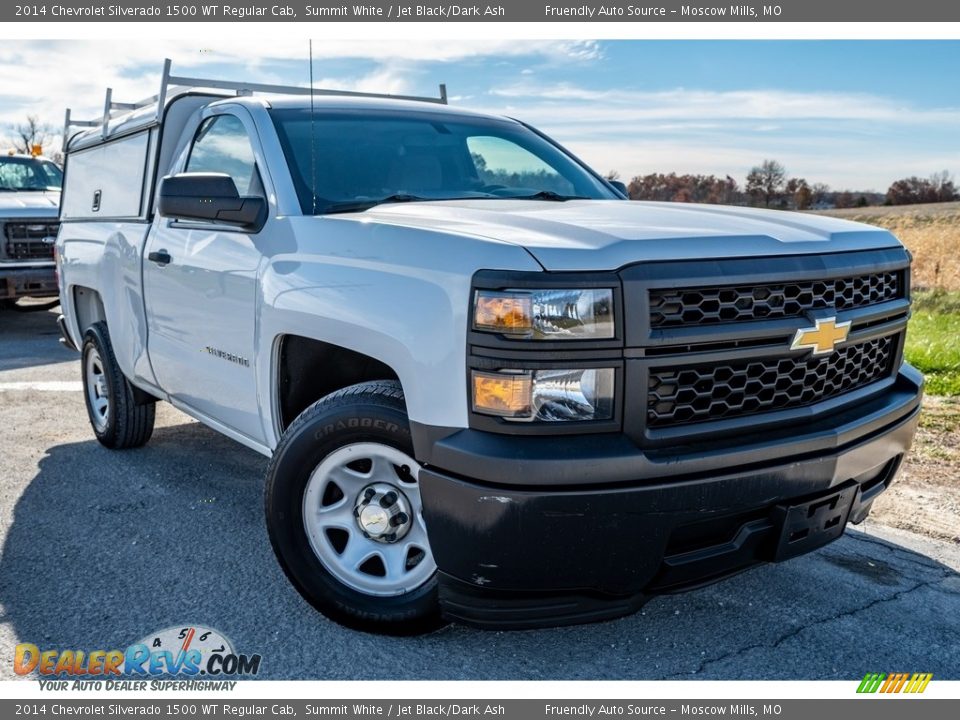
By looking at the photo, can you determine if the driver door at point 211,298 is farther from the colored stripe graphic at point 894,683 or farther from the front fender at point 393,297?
the colored stripe graphic at point 894,683

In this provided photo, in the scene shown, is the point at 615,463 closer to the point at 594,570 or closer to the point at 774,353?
the point at 594,570

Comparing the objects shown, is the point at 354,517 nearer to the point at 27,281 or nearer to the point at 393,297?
the point at 393,297

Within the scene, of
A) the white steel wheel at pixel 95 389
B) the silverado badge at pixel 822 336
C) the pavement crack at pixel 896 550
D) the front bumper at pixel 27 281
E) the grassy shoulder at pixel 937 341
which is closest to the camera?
Answer: the silverado badge at pixel 822 336

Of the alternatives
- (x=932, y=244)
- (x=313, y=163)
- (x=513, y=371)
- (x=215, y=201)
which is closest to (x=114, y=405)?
(x=215, y=201)

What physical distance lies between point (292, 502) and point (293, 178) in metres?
1.31

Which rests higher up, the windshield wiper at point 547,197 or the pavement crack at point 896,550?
the windshield wiper at point 547,197

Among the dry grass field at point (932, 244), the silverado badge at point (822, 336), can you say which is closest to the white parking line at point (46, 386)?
the silverado badge at point (822, 336)

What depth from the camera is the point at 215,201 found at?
3.50 meters

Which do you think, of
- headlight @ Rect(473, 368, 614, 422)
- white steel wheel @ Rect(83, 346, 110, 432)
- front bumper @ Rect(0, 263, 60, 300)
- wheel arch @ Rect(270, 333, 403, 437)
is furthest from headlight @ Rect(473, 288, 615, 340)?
front bumper @ Rect(0, 263, 60, 300)

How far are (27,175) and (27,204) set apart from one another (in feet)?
4.69

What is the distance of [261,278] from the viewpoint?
11.4 feet

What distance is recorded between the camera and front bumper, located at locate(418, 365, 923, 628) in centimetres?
246

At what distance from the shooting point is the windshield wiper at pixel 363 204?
3.49 metres

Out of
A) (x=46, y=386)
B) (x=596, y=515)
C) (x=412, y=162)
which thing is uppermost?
(x=412, y=162)
